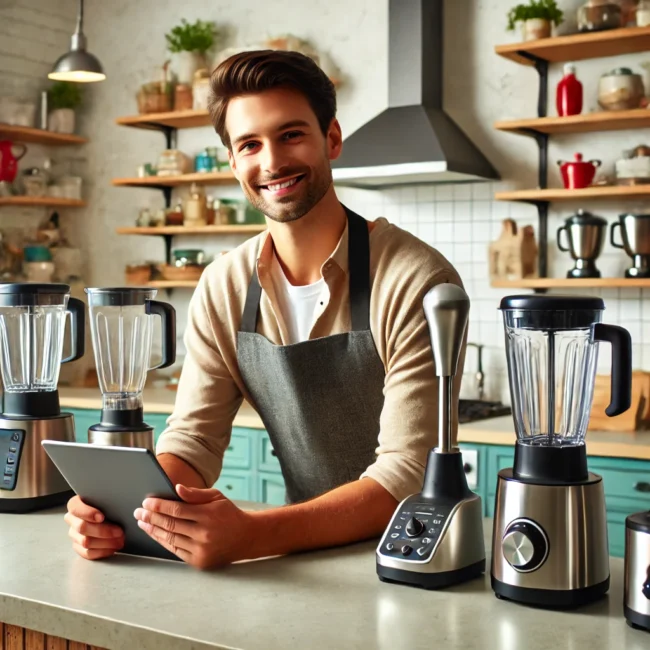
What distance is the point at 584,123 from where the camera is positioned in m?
4.02

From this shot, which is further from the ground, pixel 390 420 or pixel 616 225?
pixel 616 225

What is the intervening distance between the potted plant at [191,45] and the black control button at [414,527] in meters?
3.94

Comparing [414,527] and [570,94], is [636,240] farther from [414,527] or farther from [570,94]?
[414,527]

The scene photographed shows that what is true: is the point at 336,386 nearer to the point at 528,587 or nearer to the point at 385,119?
the point at 528,587

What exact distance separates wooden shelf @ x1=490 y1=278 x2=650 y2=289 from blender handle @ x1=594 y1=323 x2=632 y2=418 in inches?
101

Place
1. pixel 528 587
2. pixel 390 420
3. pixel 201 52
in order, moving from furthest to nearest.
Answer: pixel 201 52
pixel 390 420
pixel 528 587

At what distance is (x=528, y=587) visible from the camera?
1.43 m

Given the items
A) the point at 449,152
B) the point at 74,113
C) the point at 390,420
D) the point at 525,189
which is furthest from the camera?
the point at 74,113

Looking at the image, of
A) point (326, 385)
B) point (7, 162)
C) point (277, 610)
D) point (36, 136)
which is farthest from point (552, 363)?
point (36, 136)

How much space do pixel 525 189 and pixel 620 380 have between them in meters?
3.03

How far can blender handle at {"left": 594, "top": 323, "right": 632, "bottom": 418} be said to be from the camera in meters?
1.42

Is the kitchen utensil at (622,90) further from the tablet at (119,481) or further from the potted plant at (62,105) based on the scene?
the tablet at (119,481)

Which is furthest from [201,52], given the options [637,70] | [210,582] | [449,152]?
[210,582]

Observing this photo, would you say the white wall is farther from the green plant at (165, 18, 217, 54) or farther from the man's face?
the man's face
